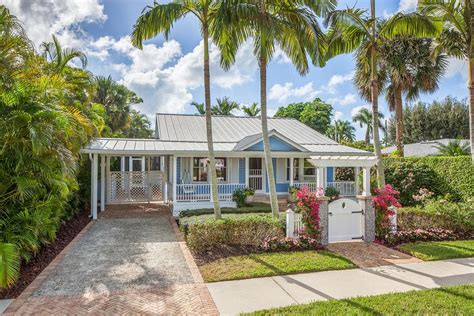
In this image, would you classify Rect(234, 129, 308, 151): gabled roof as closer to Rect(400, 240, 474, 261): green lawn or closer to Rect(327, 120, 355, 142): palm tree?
Rect(400, 240, 474, 261): green lawn

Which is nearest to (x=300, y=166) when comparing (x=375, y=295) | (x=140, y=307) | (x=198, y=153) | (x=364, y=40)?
(x=198, y=153)

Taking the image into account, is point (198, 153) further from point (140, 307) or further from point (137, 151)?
point (140, 307)

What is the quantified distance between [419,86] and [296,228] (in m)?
16.5

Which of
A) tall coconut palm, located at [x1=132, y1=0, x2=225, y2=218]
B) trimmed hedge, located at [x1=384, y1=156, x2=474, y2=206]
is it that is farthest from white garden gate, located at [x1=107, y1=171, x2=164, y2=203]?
trimmed hedge, located at [x1=384, y1=156, x2=474, y2=206]

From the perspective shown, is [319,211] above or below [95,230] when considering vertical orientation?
above

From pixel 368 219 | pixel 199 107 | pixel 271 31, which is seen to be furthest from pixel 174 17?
pixel 199 107

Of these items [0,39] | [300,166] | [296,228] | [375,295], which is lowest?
[375,295]

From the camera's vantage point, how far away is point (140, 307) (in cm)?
512

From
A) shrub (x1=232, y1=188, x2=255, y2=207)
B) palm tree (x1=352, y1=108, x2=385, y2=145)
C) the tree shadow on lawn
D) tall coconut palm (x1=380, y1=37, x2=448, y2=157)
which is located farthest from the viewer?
palm tree (x1=352, y1=108, x2=385, y2=145)

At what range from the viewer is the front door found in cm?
1725

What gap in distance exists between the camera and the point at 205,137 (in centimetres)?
1778

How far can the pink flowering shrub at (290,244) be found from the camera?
8266 mm

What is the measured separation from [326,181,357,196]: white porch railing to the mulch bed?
41.9 feet

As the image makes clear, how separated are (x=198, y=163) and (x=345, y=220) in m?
9.33
